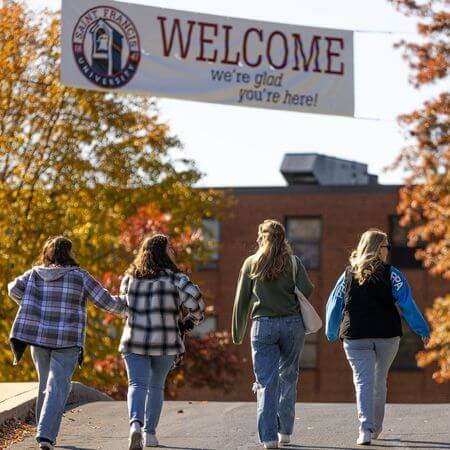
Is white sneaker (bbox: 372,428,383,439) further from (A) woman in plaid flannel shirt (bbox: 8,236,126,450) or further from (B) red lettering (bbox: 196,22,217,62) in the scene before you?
(B) red lettering (bbox: 196,22,217,62)

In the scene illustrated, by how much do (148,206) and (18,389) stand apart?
459 inches

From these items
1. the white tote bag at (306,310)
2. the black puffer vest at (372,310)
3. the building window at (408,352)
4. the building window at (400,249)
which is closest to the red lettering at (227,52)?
the black puffer vest at (372,310)

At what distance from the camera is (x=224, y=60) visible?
18.1 meters

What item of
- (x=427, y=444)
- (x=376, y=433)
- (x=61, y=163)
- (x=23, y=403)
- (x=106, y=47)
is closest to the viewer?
(x=427, y=444)

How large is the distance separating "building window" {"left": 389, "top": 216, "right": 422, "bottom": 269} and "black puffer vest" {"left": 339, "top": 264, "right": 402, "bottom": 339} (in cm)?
3404

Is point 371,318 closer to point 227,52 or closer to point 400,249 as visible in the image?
point 227,52

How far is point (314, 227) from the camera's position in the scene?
45.6m

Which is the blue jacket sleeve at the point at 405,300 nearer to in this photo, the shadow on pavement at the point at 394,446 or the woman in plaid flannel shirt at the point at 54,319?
the shadow on pavement at the point at 394,446

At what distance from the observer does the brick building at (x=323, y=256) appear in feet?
147

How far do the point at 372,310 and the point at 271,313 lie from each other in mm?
897

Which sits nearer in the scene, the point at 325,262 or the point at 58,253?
the point at 58,253

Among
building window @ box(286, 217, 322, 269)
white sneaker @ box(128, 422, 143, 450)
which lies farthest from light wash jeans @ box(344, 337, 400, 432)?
building window @ box(286, 217, 322, 269)

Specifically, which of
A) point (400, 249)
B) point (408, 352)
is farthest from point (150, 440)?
point (400, 249)

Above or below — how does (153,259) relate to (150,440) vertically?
above
